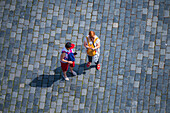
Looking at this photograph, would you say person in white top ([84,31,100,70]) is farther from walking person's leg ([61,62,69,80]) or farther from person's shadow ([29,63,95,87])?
person's shadow ([29,63,95,87])

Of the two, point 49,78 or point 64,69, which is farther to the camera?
point 49,78

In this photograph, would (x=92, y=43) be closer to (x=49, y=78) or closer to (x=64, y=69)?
(x=64, y=69)

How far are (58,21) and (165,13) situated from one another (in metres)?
4.03

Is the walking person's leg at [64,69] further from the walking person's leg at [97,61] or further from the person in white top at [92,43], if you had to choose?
the walking person's leg at [97,61]

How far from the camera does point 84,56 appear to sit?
830 centimetres

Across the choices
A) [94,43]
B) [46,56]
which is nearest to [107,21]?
[94,43]

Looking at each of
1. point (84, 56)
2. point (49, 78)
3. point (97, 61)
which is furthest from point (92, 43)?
point (49, 78)

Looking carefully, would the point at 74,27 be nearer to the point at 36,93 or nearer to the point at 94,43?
the point at 94,43

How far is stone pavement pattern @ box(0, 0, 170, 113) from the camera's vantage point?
788 centimetres

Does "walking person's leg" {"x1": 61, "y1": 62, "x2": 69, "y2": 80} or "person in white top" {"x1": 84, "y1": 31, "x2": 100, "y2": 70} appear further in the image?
"walking person's leg" {"x1": 61, "y1": 62, "x2": 69, "y2": 80}

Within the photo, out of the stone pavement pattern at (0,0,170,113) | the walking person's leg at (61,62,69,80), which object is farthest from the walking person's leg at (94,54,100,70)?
the walking person's leg at (61,62,69,80)

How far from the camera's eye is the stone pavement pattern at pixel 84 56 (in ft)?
25.8

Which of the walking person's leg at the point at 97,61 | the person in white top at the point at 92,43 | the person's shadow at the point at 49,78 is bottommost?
the person's shadow at the point at 49,78

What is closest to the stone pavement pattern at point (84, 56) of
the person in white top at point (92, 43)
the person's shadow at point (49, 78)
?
the person's shadow at point (49, 78)
